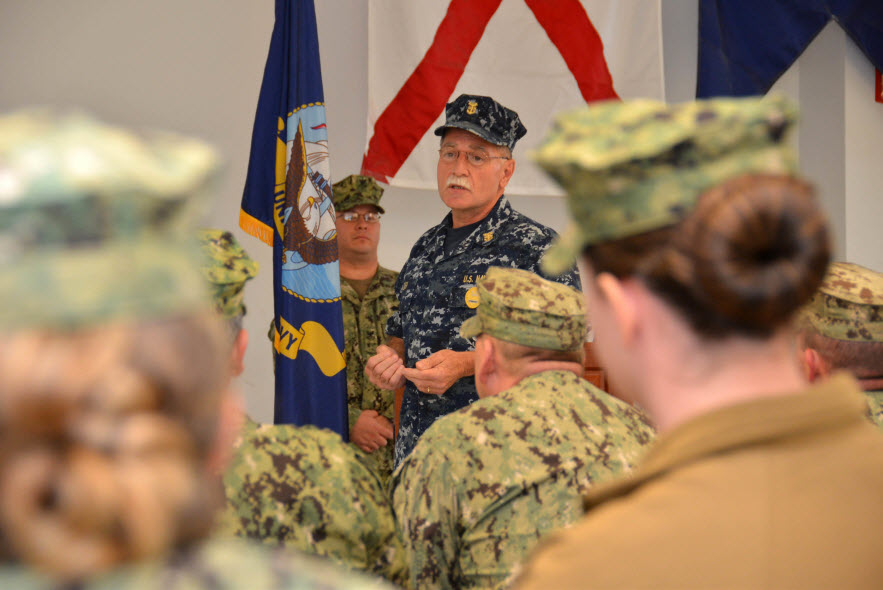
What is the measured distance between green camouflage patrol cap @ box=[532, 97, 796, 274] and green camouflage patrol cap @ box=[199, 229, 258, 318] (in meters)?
0.88

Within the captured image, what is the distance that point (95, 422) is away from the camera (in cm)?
47

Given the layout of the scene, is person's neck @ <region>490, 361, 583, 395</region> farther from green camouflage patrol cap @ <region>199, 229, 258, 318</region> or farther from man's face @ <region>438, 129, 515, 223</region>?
man's face @ <region>438, 129, 515, 223</region>

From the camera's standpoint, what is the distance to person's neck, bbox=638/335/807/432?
29.8 inches

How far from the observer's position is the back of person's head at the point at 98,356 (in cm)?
47

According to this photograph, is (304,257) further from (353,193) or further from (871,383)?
(871,383)

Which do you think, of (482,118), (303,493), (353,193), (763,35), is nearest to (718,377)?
(303,493)

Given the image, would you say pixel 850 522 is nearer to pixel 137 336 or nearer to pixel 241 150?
pixel 137 336

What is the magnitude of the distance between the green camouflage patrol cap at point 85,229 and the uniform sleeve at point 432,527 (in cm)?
119

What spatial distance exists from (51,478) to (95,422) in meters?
0.04

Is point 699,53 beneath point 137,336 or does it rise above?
above

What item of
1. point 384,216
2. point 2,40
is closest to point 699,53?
point 384,216

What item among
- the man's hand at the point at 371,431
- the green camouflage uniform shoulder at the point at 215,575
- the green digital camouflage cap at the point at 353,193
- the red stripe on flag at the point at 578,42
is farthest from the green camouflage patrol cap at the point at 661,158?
the red stripe on flag at the point at 578,42

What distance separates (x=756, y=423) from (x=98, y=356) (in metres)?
Result: 0.53

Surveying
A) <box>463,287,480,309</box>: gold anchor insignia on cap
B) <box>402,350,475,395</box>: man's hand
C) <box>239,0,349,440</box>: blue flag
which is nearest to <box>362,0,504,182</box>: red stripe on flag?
<box>239,0,349,440</box>: blue flag
